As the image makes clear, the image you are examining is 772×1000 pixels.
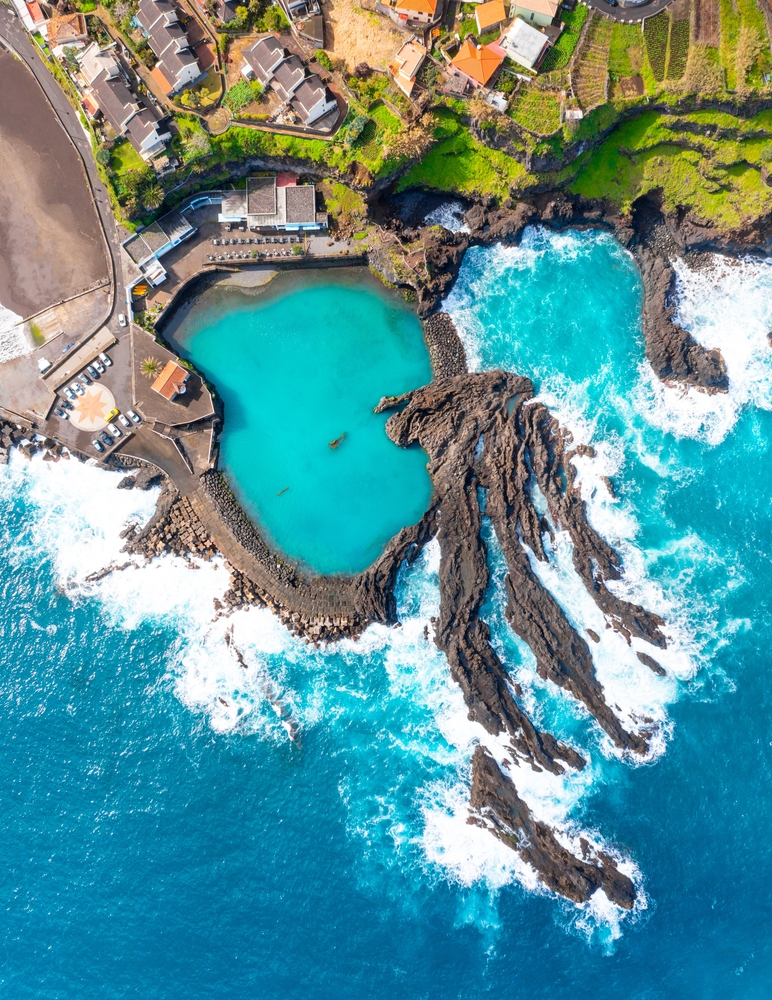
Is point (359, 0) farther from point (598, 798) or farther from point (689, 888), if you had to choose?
point (689, 888)

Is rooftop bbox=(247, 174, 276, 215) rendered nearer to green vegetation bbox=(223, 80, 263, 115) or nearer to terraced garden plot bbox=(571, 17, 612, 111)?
green vegetation bbox=(223, 80, 263, 115)

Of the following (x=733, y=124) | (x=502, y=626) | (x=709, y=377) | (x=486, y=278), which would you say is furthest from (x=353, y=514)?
(x=733, y=124)

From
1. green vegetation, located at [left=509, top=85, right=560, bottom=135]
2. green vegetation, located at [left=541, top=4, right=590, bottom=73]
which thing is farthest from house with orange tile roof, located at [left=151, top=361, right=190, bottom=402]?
green vegetation, located at [left=541, top=4, right=590, bottom=73]

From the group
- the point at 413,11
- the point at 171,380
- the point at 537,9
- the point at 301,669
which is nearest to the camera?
the point at 537,9

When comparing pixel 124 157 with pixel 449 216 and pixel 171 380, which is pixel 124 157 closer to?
pixel 171 380

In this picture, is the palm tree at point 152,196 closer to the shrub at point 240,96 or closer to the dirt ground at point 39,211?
the dirt ground at point 39,211

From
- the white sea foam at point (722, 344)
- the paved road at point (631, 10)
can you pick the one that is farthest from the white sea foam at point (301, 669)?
the paved road at point (631, 10)

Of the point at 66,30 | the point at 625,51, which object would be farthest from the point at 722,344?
the point at 66,30
